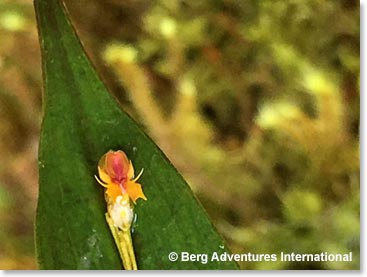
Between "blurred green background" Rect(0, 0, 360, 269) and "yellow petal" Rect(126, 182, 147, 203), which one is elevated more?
"blurred green background" Rect(0, 0, 360, 269)

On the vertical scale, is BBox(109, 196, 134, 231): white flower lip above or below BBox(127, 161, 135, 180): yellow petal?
below

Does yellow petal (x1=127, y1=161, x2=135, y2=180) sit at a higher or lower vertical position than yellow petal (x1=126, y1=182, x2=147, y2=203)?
higher

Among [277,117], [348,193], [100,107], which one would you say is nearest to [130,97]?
[100,107]

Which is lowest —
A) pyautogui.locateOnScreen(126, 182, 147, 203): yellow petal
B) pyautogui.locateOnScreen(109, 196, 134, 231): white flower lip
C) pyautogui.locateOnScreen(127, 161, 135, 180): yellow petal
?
pyautogui.locateOnScreen(109, 196, 134, 231): white flower lip

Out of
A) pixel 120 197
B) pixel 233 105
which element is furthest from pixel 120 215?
pixel 233 105
